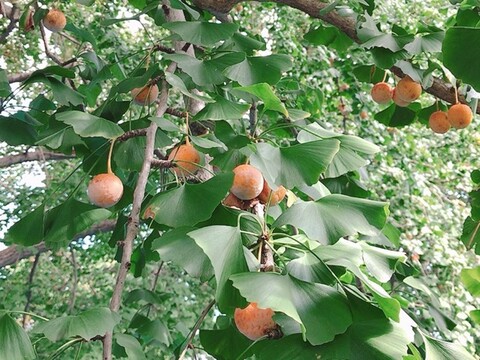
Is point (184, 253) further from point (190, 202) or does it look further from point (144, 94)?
point (144, 94)

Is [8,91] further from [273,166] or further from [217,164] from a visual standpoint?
[273,166]

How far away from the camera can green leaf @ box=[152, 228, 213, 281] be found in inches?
37.2

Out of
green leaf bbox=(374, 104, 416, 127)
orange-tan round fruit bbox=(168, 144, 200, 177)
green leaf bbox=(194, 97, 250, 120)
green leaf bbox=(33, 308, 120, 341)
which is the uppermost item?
green leaf bbox=(194, 97, 250, 120)

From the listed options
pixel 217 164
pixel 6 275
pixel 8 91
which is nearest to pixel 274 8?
Result: pixel 6 275

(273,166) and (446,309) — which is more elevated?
(273,166)

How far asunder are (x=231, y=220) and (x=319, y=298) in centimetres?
32

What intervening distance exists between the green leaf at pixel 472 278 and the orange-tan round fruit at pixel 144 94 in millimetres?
917

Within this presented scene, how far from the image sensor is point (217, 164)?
3.86ft

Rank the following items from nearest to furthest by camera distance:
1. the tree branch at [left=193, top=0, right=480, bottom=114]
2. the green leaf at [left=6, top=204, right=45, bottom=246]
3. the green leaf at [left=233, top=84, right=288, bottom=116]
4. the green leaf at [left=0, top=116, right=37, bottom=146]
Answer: the green leaf at [left=233, top=84, right=288, bottom=116]
the green leaf at [left=6, top=204, right=45, bottom=246]
the green leaf at [left=0, top=116, right=37, bottom=146]
the tree branch at [left=193, top=0, right=480, bottom=114]

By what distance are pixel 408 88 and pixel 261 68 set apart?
54 centimetres

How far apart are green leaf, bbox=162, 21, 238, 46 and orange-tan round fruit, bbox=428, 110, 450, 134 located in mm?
699

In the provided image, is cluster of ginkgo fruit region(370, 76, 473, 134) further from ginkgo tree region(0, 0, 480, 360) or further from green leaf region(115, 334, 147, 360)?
green leaf region(115, 334, 147, 360)

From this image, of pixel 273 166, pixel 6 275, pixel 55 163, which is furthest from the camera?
pixel 55 163

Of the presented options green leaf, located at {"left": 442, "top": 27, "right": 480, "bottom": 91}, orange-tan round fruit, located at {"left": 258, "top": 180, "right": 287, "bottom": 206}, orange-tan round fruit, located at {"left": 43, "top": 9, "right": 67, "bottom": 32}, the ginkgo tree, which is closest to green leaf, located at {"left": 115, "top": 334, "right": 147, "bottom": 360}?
the ginkgo tree
